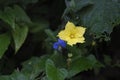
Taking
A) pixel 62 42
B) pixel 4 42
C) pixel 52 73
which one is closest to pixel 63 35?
pixel 62 42

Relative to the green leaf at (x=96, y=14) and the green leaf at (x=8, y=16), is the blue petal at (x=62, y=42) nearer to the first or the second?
the green leaf at (x=96, y=14)

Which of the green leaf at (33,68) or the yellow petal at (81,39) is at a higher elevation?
the yellow petal at (81,39)

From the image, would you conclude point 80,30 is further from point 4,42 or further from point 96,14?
point 4,42

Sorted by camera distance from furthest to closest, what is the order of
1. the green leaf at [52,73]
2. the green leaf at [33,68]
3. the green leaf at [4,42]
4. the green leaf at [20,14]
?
the green leaf at [20,14] < the green leaf at [4,42] < the green leaf at [33,68] < the green leaf at [52,73]

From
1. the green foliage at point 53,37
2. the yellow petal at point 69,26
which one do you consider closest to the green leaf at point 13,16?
the green foliage at point 53,37

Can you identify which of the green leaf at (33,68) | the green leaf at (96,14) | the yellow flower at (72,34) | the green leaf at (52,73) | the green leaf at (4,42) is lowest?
the green leaf at (33,68)

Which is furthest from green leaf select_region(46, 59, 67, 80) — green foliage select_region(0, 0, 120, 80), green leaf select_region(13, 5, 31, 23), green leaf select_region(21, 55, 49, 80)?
green leaf select_region(13, 5, 31, 23)

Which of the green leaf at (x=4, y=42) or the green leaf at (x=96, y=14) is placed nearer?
the green leaf at (x=96, y=14)
